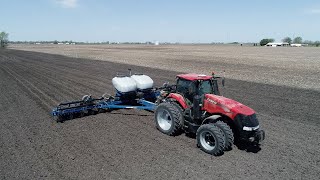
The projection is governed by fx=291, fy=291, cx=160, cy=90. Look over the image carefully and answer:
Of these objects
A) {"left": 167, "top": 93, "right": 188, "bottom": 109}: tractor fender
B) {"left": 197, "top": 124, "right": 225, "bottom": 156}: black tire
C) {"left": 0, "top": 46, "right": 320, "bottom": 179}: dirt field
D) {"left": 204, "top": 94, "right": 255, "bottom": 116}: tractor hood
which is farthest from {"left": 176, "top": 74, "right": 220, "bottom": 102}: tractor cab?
{"left": 0, "top": 46, "right": 320, "bottom": 179}: dirt field

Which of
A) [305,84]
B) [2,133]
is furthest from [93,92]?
[305,84]

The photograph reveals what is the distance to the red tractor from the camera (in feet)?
24.3

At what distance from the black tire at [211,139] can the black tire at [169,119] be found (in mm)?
1014

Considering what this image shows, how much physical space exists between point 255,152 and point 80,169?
4.60m

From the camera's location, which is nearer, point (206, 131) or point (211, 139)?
point (206, 131)

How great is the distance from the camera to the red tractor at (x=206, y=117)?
7395 mm

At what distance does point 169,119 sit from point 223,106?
216 cm

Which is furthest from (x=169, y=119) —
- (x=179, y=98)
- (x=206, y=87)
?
(x=206, y=87)

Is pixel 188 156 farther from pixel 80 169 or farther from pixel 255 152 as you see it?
pixel 80 169

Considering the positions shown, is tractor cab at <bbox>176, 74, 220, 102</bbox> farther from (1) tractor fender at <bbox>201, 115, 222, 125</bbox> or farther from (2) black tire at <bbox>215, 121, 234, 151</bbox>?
(2) black tire at <bbox>215, 121, 234, 151</bbox>

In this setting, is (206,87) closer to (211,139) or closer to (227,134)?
(211,139)

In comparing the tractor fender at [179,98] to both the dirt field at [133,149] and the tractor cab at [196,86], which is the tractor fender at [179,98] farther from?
the dirt field at [133,149]

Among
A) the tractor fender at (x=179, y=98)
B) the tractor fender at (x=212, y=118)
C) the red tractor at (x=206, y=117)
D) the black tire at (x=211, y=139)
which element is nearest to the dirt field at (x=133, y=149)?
the black tire at (x=211, y=139)

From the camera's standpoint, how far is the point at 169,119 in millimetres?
9273
